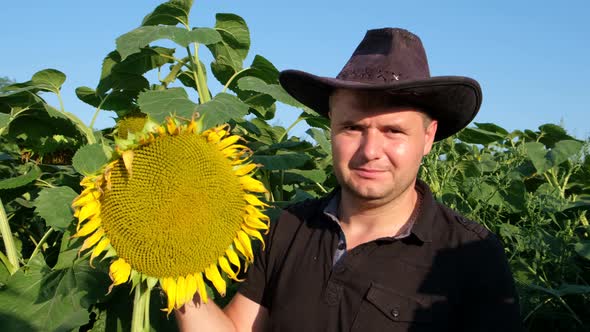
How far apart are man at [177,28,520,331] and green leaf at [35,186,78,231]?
37.3 inches

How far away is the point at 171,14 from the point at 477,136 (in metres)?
2.39

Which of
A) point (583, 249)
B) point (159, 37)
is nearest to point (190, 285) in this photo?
point (159, 37)

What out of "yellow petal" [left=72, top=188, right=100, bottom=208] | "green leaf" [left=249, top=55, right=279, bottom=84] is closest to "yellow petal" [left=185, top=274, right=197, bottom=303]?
"yellow petal" [left=72, top=188, right=100, bottom=208]

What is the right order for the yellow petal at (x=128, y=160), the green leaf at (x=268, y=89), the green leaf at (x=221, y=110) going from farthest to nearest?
the green leaf at (x=268, y=89) < the green leaf at (x=221, y=110) < the yellow petal at (x=128, y=160)

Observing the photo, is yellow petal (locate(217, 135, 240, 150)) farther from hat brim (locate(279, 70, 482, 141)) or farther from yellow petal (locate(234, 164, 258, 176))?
hat brim (locate(279, 70, 482, 141))

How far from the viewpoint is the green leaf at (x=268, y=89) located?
3.52 meters

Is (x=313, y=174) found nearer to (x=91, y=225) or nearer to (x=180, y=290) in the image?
(x=180, y=290)

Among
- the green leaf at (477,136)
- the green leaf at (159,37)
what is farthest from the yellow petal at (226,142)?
the green leaf at (477,136)

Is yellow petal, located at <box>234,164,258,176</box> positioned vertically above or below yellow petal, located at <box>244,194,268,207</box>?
above

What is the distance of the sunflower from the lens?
1.71 m

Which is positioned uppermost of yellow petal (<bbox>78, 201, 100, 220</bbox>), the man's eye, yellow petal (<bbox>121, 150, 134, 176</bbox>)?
yellow petal (<bbox>121, 150, 134, 176</bbox>)

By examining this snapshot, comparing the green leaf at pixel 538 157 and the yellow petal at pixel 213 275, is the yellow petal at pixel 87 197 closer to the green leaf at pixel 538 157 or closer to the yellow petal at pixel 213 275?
the yellow petal at pixel 213 275

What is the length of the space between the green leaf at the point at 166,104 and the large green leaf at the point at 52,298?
0.73 m

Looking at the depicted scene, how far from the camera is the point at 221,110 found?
10.0 feet
